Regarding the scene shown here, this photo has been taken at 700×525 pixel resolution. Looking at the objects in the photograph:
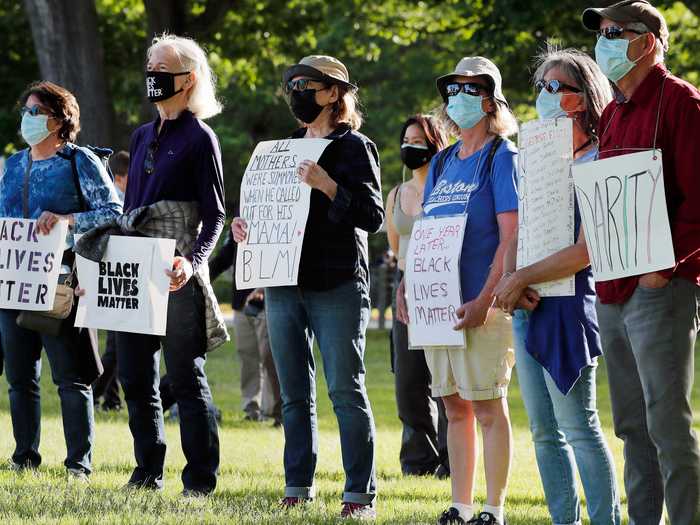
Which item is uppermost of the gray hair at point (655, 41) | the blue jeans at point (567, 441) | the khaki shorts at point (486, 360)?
the gray hair at point (655, 41)

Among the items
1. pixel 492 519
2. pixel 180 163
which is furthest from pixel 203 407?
pixel 492 519

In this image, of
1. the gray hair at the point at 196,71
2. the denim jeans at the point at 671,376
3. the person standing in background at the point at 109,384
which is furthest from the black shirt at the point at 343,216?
the person standing in background at the point at 109,384

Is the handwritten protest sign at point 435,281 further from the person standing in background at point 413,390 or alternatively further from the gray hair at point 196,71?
the person standing in background at point 413,390

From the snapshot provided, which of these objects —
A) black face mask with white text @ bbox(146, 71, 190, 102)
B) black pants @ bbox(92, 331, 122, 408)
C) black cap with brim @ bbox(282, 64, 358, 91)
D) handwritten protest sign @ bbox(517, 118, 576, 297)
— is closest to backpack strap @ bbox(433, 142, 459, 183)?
black cap with brim @ bbox(282, 64, 358, 91)

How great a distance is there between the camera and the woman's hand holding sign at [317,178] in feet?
Result: 21.7

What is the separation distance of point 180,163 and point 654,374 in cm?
305

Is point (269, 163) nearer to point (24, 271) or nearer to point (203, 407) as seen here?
point (203, 407)

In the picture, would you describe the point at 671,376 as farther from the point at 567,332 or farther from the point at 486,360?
the point at 486,360

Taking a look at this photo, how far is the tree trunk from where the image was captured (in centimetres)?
1925

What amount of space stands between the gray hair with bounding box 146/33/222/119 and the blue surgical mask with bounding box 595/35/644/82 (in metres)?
2.69

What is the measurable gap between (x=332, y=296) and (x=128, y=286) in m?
1.23

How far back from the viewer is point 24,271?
26.0 ft

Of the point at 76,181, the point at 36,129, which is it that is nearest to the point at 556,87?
the point at 76,181

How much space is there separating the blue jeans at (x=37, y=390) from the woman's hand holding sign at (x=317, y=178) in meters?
2.15
